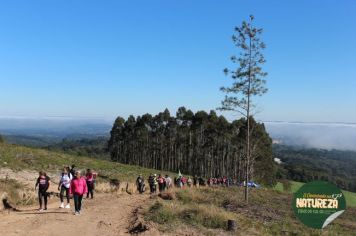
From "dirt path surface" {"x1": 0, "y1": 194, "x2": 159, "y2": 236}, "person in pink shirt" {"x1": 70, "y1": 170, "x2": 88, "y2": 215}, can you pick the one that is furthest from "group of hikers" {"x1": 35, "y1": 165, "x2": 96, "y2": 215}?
"dirt path surface" {"x1": 0, "y1": 194, "x2": 159, "y2": 236}

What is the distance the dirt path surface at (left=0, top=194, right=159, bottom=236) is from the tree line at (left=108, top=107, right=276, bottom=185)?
2532 inches

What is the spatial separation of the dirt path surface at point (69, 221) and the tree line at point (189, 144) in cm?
6432

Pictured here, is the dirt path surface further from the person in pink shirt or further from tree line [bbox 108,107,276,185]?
tree line [bbox 108,107,276,185]

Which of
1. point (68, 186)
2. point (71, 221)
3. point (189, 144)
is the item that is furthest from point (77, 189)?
point (189, 144)

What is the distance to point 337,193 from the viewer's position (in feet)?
33.0

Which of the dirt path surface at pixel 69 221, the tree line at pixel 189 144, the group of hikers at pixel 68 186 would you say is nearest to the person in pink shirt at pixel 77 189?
the group of hikers at pixel 68 186

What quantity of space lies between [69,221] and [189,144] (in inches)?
3065

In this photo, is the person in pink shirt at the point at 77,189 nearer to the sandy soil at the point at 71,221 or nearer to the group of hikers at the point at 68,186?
the group of hikers at the point at 68,186

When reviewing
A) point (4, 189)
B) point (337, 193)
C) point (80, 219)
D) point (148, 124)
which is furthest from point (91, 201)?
point (148, 124)

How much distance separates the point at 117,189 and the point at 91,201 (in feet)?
24.1

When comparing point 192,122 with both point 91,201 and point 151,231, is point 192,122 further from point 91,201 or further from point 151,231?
point 151,231

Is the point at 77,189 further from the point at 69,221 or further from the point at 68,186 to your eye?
the point at 68,186

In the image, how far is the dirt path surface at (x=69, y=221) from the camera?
45.4 ft

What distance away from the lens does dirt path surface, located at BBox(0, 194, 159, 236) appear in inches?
544
